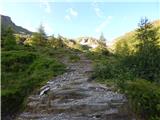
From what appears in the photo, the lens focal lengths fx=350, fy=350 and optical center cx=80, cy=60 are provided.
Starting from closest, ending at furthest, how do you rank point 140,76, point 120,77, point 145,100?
point 145,100, point 120,77, point 140,76

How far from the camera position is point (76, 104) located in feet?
68.2

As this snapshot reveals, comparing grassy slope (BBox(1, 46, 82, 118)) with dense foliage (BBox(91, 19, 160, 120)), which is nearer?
dense foliage (BBox(91, 19, 160, 120))

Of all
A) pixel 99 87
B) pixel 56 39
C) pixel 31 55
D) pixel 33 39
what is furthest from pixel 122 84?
pixel 56 39

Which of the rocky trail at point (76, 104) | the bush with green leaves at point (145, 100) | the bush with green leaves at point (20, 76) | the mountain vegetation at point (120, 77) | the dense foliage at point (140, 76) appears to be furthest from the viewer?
the bush with green leaves at point (20, 76)

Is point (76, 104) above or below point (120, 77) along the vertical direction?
below

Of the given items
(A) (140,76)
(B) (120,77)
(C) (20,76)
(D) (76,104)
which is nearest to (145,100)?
(D) (76,104)

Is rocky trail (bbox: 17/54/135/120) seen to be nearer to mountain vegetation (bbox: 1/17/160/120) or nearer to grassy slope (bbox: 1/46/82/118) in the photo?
mountain vegetation (bbox: 1/17/160/120)

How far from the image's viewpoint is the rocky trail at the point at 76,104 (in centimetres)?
1855

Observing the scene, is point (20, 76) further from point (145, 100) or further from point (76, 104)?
point (145, 100)

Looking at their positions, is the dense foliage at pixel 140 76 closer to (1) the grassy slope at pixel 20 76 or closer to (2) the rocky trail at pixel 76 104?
(2) the rocky trail at pixel 76 104

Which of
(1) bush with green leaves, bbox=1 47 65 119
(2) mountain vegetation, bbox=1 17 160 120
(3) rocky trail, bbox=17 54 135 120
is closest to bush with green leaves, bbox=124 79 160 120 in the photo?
(2) mountain vegetation, bbox=1 17 160 120

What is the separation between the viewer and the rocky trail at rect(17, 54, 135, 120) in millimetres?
18548

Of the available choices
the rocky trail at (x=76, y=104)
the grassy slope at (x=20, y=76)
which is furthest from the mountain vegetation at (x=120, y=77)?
the rocky trail at (x=76, y=104)

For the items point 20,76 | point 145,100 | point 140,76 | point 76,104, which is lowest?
point 76,104
